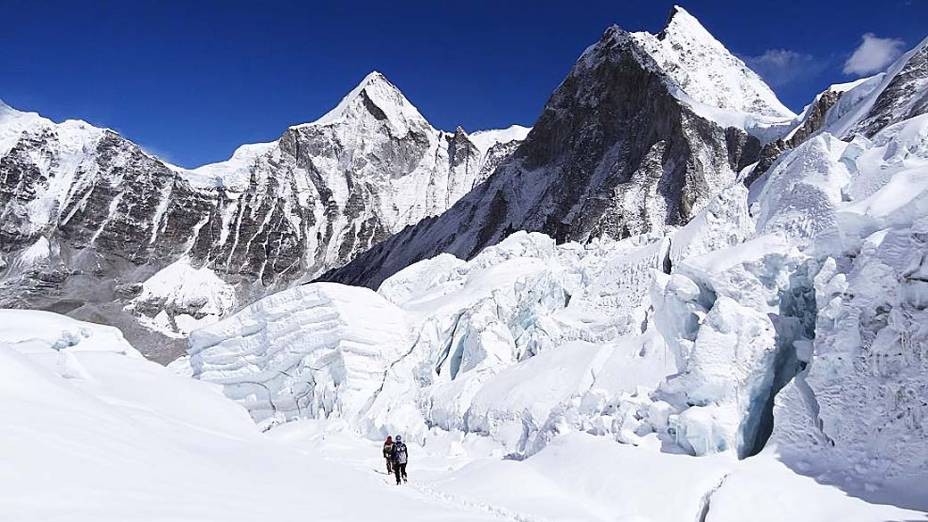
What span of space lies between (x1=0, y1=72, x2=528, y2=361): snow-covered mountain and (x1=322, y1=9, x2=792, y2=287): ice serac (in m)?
50.6

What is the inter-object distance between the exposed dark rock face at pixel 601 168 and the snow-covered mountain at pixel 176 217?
→ 157ft

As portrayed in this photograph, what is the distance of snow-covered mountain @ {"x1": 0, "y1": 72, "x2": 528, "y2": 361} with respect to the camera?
490 ft

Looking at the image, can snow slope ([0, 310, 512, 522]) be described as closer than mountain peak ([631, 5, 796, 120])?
Yes

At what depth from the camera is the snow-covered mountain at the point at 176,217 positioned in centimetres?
14950

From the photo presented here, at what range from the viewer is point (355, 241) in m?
181

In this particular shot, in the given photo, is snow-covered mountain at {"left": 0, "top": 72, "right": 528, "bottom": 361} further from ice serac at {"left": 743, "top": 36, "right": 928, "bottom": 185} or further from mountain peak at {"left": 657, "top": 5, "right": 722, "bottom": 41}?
ice serac at {"left": 743, "top": 36, "right": 928, "bottom": 185}

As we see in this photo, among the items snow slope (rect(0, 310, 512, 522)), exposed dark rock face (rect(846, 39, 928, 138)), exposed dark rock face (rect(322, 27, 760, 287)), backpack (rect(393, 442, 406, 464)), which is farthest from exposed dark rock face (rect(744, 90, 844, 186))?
snow slope (rect(0, 310, 512, 522))

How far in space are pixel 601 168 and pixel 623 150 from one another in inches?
148

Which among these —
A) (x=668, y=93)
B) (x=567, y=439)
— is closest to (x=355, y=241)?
(x=668, y=93)

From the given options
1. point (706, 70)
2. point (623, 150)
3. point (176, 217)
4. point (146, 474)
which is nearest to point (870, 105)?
point (623, 150)

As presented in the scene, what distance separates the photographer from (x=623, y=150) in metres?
94.5

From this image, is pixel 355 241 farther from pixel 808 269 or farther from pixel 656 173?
pixel 808 269

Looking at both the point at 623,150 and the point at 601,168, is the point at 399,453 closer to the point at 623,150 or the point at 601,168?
the point at 623,150

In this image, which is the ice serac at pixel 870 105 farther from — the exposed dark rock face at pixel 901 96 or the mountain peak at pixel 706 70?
the mountain peak at pixel 706 70
